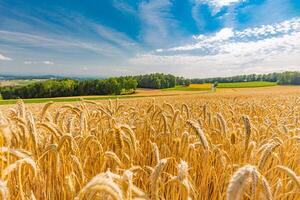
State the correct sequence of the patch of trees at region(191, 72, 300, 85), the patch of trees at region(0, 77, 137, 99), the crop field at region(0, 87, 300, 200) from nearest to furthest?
the crop field at region(0, 87, 300, 200) < the patch of trees at region(0, 77, 137, 99) < the patch of trees at region(191, 72, 300, 85)

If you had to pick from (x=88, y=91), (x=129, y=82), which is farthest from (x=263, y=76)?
(x=88, y=91)

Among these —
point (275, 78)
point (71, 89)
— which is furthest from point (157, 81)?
point (275, 78)

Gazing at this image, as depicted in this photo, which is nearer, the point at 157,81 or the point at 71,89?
the point at 71,89

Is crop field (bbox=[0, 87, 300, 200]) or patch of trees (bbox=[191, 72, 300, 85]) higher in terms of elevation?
crop field (bbox=[0, 87, 300, 200])

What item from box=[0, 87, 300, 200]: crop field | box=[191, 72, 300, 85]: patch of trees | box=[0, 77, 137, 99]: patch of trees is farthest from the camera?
box=[191, 72, 300, 85]: patch of trees

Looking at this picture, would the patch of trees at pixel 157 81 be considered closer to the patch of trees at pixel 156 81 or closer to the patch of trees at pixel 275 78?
the patch of trees at pixel 156 81

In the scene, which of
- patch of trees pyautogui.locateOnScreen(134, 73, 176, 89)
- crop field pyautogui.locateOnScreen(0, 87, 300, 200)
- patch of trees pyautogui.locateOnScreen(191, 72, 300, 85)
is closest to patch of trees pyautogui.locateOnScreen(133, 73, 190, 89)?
patch of trees pyautogui.locateOnScreen(134, 73, 176, 89)

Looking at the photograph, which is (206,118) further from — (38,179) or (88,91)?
(88,91)

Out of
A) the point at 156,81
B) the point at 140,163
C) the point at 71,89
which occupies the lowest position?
the point at 71,89

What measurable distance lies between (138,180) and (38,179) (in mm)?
662

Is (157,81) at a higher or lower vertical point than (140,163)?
lower

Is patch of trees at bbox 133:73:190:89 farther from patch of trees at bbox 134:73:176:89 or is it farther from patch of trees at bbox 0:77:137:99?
patch of trees at bbox 0:77:137:99

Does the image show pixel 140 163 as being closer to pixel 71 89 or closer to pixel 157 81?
pixel 71 89

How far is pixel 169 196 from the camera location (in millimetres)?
1765
